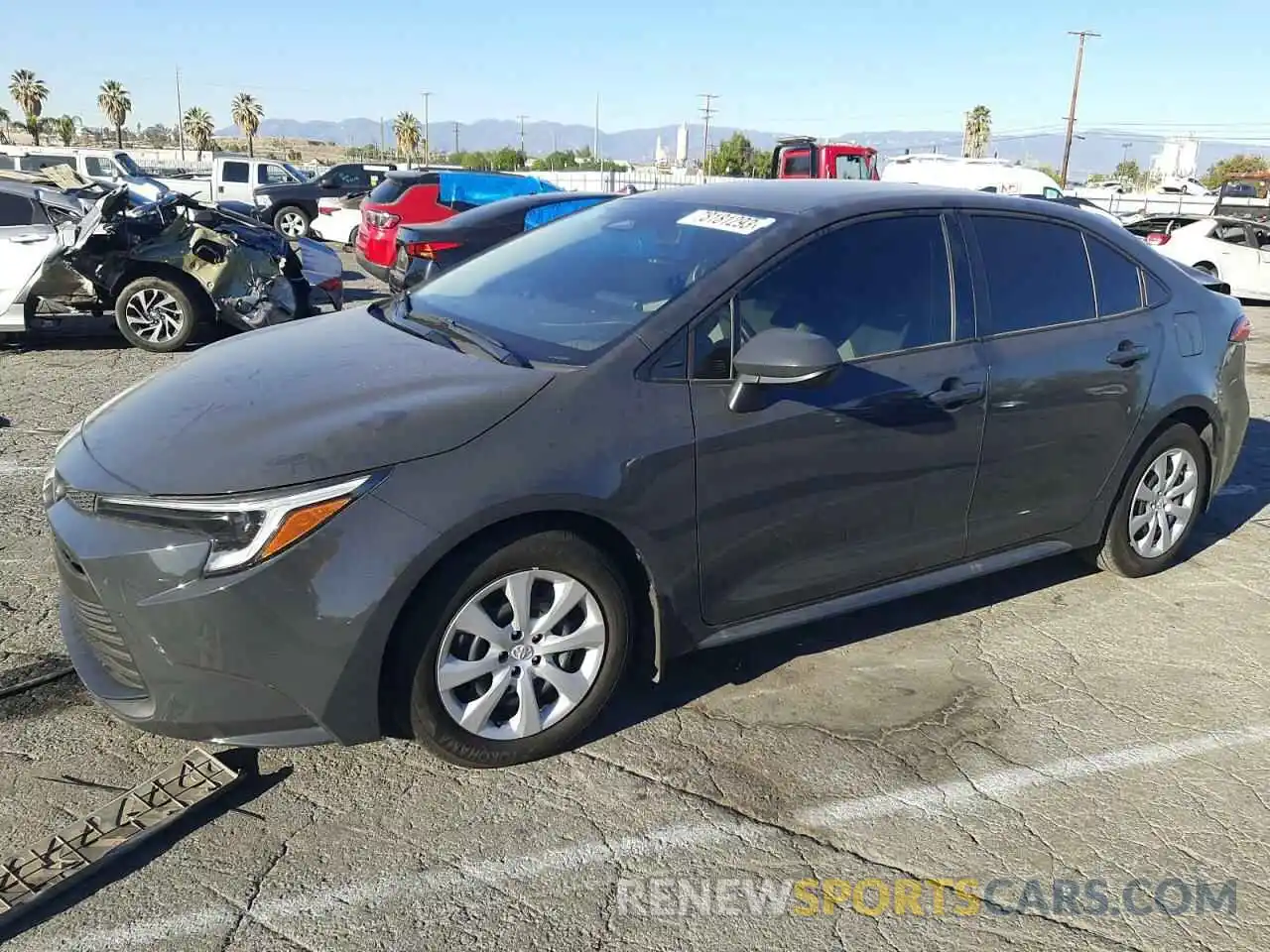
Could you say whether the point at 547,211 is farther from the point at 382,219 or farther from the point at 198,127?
the point at 198,127

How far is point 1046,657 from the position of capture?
12.9 ft

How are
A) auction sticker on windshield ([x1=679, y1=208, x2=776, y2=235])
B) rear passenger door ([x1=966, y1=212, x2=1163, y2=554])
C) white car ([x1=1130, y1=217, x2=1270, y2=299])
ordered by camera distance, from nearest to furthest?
auction sticker on windshield ([x1=679, y1=208, x2=776, y2=235])
rear passenger door ([x1=966, y1=212, x2=1163, y2=554])
white car ([x1=1130, y1=217, x2=1270, y2=299])

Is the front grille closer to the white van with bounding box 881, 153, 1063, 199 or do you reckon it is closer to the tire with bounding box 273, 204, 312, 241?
the tire with bounding box 273, 204, 312, 241

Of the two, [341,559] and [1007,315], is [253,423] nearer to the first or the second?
[341,559]

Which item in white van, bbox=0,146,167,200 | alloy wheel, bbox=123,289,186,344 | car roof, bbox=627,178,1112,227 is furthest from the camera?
white van, bbox=0,146,167,200

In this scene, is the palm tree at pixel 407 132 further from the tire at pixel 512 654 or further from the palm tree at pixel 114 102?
the tire at pixel 512 654

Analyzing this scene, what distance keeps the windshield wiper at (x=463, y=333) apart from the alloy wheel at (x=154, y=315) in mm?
6114

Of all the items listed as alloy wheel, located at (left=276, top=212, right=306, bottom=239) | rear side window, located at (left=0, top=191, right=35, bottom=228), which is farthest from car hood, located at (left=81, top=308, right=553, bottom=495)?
alloy wheel, located at (left=276, top=212, right=306, bottom=239)

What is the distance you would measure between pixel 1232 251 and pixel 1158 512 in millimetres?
13061

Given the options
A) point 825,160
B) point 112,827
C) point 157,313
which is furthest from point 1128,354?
point 825,160

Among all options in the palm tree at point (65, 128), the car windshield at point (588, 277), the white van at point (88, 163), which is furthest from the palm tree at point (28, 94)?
the car windshield at point (588, 277)

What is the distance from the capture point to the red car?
12.6m

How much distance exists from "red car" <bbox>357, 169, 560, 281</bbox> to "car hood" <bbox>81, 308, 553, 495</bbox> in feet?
28.6

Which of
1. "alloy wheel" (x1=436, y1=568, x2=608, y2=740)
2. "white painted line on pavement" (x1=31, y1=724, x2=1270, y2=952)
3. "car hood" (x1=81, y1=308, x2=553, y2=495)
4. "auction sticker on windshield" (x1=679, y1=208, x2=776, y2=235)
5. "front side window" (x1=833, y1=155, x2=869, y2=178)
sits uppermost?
"front side window" (x1=833, y1=155, x2=869, y2=178)
